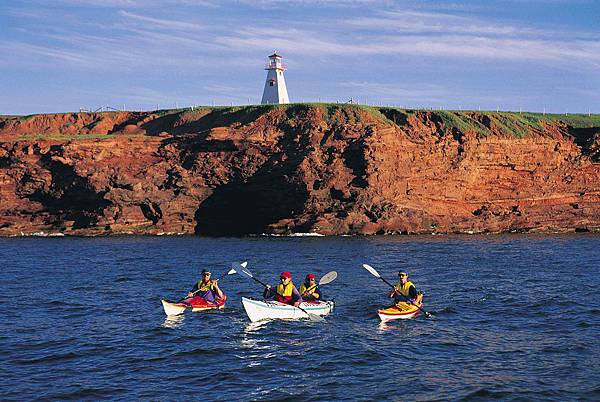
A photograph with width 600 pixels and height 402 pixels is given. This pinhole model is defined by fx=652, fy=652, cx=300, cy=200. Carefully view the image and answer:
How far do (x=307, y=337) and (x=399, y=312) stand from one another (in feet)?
13.3

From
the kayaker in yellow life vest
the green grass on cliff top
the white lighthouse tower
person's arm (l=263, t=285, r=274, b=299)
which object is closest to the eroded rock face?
the green grass on cliff top

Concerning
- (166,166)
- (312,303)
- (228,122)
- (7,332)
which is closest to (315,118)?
(228,122)

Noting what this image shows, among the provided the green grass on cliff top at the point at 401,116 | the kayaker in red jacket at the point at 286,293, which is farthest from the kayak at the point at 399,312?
the green grass on cliff top at the point at 401,116

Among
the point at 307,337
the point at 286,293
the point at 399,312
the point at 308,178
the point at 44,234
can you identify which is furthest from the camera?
the point at 44,234

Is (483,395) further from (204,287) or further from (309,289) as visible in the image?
(204,287)

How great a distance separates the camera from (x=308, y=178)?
58062 millimetres

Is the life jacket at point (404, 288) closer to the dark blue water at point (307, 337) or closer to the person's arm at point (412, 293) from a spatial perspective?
the person's arm at point (412, 293)

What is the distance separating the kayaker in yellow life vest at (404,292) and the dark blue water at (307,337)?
1104 millimetres

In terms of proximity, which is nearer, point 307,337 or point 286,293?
point 307,337

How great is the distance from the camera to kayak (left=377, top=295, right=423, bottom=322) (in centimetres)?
2305

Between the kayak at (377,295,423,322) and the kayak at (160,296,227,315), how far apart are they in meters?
6.34

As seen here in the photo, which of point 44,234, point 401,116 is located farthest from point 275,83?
point 44,234

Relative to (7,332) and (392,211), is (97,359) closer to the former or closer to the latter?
(7,332)

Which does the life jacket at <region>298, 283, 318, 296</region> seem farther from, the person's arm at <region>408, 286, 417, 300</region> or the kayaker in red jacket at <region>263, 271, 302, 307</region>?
the person's arm at <region>408, 286, 417, 300</region>
